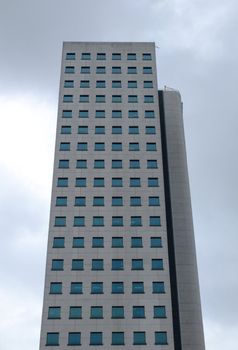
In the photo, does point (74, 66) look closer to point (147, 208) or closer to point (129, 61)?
point (129, 61)

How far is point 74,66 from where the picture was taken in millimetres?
90812

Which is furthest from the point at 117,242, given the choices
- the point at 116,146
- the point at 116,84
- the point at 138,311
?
the point at 116,84

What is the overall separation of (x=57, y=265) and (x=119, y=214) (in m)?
11.2

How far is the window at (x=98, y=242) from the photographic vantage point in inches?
2778

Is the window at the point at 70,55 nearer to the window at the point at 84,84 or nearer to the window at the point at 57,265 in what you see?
the window at the point at 84,84

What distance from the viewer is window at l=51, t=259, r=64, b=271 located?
68500 millimetres

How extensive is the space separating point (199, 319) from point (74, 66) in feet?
153

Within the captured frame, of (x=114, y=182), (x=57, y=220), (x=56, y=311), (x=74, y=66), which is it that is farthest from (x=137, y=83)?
(x=56, y=311)

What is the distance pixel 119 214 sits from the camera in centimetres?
7344

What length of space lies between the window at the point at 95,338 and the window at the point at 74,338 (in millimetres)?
1535

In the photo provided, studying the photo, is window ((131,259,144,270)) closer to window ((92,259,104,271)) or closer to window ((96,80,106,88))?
window ((92,259,104,271))

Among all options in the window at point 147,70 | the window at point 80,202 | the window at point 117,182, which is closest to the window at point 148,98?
the window at point 147,70

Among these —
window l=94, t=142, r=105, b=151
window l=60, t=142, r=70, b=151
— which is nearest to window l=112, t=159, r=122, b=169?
window l=94, t=142, r=105, b=151

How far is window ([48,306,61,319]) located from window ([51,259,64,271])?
Answer: 5.27 m
